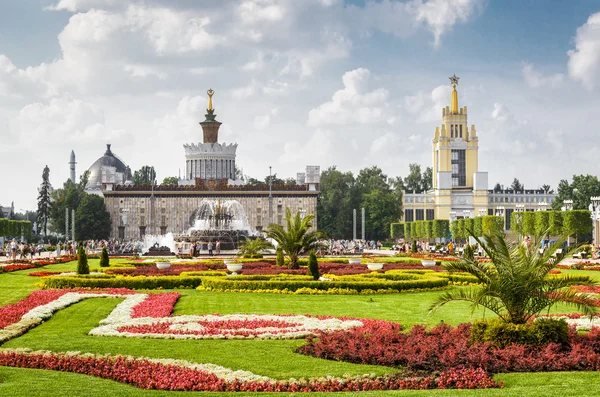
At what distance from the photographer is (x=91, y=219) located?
2707 inches

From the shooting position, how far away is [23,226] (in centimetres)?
5434

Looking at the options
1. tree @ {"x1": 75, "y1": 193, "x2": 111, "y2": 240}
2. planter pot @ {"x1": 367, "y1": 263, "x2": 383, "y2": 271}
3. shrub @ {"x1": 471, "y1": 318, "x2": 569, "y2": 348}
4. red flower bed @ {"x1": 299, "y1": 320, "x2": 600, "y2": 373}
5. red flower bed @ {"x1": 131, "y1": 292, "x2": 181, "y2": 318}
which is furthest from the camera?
tree @ {"x1": 75, "y1": 193, "x2": 111, "y2": 240}

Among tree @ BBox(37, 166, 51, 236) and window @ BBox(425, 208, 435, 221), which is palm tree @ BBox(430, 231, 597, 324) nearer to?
tree @ BBox(37, 166, 51, 236)

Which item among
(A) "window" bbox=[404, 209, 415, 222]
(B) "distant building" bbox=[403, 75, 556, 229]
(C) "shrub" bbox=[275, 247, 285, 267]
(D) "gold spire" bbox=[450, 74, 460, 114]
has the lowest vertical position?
(C) "shrub" bbox=[275, 247, 285, 267]

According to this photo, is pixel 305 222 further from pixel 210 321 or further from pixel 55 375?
pixel 55 375

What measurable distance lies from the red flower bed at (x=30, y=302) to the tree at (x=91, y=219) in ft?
175

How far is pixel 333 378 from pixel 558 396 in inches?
77.4

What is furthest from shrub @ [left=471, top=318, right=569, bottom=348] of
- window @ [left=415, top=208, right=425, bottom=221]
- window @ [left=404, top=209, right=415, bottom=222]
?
→ window @ [left=404, top=209, right=415, bottom=222]

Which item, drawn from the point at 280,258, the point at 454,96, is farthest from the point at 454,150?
the point at 280,258

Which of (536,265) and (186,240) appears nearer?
(536,265)

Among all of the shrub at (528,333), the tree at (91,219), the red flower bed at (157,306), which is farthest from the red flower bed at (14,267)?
the tree at (91,219)

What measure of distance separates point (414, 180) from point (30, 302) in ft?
261

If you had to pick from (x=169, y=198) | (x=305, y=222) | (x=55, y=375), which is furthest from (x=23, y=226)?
(x=55, y=375)

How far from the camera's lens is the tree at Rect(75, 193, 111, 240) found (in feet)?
225
